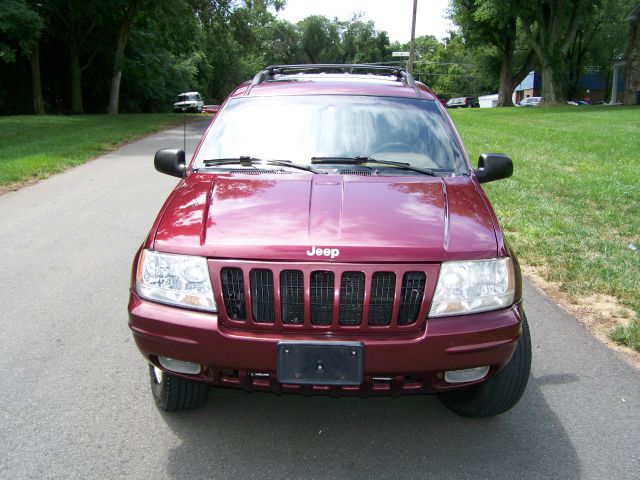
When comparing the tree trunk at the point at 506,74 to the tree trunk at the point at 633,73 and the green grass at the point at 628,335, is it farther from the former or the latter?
the green grass at the point at 628,335

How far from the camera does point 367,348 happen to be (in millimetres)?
2717

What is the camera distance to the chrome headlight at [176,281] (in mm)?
2825

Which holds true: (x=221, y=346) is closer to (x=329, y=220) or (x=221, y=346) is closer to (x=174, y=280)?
(x=174, y=280)

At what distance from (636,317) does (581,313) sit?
38 cm

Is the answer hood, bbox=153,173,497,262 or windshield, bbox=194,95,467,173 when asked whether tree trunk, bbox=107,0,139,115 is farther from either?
hood, bbox=153,173,497,262

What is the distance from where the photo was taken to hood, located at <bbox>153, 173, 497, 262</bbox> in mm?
2811

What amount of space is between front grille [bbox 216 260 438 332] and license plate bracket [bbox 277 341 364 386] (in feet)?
0.31

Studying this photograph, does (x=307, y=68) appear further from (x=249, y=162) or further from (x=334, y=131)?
(x=249, y=162)

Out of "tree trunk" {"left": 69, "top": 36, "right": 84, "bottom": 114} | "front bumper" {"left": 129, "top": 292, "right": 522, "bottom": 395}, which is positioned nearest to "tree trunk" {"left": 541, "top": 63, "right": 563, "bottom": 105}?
"tree trunk" {"left": 69, "top": 36, "right": 84, "bottom": 114}

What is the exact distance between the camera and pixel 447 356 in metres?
2.75

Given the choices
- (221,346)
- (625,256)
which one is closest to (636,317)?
(625,256)

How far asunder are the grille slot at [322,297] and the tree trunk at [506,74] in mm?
49600

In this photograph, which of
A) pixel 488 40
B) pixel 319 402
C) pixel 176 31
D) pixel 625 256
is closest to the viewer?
pixel 319 402

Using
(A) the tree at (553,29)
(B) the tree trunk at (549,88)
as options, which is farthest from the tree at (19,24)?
(B) the tree trunk at (549,88)
